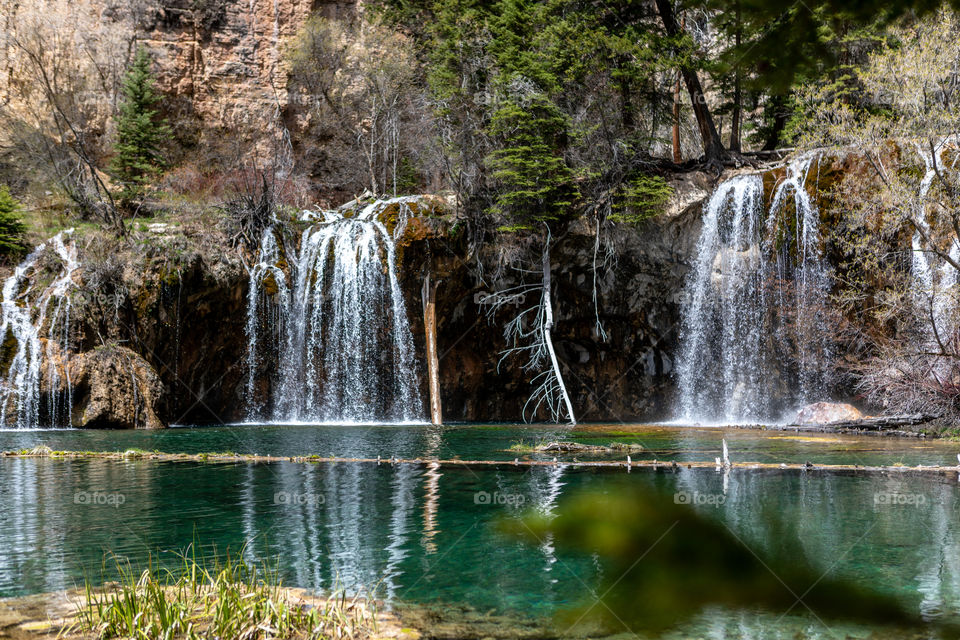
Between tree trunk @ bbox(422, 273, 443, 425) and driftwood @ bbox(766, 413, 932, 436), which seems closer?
driftwood @ bbox(766, 413, 932, 436)

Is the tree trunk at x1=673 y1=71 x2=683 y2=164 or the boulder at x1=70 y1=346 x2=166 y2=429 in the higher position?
the tree trunk at x1=673 y1=71 x2=683 y2=164

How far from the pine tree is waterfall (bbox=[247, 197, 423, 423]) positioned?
27.5 ft

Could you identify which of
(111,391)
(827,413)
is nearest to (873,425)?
(827,413)

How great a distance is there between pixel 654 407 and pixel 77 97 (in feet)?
94.6

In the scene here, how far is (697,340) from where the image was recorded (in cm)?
2347

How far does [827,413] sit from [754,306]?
427 centimetres

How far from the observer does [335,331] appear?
79.9 ft

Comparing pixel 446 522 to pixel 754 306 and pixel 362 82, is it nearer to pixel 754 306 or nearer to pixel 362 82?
pixel 754 306

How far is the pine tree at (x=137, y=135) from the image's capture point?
95.2 ft

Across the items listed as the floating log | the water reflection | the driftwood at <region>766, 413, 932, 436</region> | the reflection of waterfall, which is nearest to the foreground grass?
the water reflection

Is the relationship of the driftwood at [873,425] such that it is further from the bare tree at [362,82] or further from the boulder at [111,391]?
the bare tree at [362,82]

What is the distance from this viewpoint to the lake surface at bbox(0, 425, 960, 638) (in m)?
5.59

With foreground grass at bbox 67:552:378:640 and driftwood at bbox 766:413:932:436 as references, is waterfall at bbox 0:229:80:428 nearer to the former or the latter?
foreground grass at bbox 67:552:378:640

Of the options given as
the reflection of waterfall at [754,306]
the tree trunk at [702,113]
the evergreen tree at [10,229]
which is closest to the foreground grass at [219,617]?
the reflection of waterfall at [754,306]
